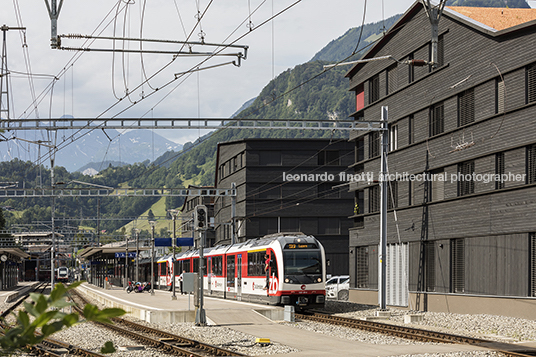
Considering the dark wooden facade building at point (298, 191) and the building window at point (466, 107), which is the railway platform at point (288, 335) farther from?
the dark wooden facade building at point (298, 191)

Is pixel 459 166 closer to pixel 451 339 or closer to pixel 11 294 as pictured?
pixel 451 339

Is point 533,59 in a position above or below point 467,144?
above

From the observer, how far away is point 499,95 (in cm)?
2731

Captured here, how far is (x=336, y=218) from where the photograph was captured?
6544 cm

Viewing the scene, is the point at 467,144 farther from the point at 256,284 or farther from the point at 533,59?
the point at 256,284

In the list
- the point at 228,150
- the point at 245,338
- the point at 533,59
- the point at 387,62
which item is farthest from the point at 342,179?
the point at 245,338

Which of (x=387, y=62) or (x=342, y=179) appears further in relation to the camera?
(x=342, y=179)

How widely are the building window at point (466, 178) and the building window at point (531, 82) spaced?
4428 millimetres

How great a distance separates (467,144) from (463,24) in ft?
17.8

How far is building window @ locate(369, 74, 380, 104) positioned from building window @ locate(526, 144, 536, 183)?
1497cm

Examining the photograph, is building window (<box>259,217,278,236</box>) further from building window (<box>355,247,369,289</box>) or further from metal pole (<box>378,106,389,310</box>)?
metal pole (<box>378,106,389,310</box>)

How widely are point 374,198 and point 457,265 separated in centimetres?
1040

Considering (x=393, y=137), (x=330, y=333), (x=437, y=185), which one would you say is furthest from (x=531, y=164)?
(x=393, y=137)

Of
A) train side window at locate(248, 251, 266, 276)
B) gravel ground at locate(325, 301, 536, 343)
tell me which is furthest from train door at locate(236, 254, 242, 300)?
gravel ground at locate(325, 301, 536, 343)
